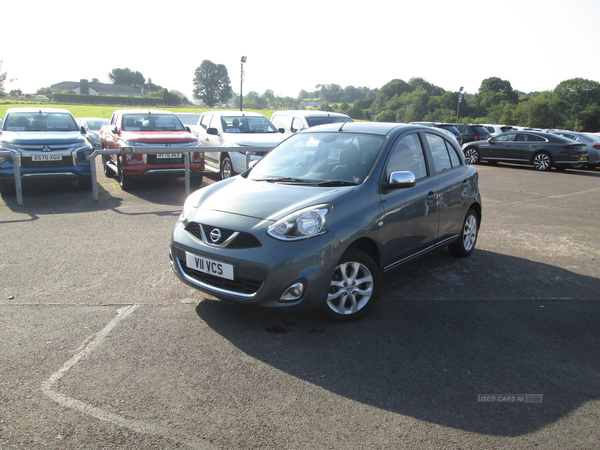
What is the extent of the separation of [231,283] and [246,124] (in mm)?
9114

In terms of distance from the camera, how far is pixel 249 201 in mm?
4012

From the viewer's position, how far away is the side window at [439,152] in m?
5.20

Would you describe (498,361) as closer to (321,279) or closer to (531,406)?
(531,406)

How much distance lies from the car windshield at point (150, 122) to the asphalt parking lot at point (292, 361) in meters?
5.68

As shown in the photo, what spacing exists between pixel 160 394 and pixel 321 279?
4.73ft

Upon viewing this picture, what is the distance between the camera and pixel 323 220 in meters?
3.68

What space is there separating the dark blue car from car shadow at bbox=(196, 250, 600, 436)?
22.0 ft

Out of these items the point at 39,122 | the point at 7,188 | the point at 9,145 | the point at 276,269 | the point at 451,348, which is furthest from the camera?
the point at 39,122

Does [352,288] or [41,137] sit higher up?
[41,137]

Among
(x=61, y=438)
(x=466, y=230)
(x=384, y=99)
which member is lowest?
(x=61, y=438)

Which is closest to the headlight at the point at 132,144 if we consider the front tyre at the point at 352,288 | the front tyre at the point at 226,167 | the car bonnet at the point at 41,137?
the car bonnet at the point at 41,137

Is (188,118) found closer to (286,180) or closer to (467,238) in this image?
(467,238)

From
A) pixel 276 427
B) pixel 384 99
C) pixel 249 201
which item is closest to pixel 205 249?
pixel 249 201

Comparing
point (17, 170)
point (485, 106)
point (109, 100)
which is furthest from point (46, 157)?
point (109, 100)
